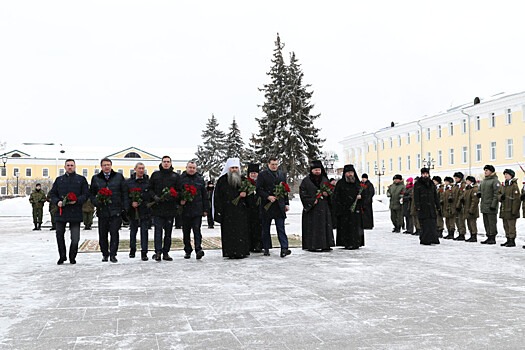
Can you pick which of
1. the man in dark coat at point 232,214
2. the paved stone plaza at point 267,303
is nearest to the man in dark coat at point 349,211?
the paved stone plaza at point 267,303

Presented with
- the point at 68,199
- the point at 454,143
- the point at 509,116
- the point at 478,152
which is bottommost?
the point at 68,199

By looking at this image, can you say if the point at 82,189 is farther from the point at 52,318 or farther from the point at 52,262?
the point at 52,318

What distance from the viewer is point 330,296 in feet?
22.9

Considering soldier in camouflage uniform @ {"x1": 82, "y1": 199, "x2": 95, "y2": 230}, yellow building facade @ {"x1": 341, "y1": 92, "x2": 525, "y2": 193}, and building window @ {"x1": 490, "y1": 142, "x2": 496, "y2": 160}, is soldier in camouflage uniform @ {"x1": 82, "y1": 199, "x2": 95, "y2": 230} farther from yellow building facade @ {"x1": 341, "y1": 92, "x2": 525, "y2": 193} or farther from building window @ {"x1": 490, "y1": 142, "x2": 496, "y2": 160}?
building window @ {"x1": 490, "y1": 142, "x2": 496, "y2": 160}

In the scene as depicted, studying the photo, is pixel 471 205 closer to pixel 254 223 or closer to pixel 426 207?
pixel 426 207

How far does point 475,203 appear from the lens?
14602 millimetres

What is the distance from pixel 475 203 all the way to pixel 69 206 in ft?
32.3

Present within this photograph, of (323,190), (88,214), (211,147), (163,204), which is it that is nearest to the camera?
(163,204)

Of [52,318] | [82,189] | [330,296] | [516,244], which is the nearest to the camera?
[52,318]

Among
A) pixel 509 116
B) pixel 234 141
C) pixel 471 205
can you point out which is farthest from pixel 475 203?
pixel 234 141

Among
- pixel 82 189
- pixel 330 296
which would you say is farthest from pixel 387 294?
pixel 82 189

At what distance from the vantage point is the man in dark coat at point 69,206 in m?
10.3

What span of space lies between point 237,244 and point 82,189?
3.08 m

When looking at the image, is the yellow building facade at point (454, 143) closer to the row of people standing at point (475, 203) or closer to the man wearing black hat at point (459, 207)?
the row of people standing at point (475, 203)
